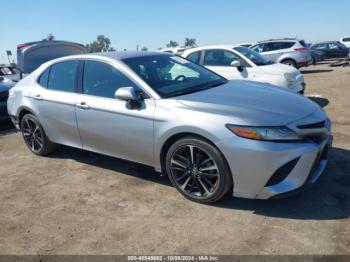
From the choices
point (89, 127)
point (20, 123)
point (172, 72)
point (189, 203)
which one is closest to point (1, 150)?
point (20, 123)

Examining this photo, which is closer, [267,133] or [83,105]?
[267,133]

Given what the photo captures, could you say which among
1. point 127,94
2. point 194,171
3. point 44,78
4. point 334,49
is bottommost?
point 334,49

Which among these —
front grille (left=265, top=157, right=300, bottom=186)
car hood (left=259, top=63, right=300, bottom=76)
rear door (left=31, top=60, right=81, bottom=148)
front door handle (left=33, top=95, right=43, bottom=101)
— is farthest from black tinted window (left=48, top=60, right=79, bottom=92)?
car hood (left=259, top=63, right=300, bottom=76)

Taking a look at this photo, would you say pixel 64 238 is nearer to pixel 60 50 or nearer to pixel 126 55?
pixel 126 55

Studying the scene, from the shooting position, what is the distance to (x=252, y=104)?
3.96 m

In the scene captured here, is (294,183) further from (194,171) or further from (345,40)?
(345,40)

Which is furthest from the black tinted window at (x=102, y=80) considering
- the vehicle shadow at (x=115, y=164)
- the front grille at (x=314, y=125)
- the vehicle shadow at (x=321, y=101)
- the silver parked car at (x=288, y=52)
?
the silver parked car at (x=288, y=52)

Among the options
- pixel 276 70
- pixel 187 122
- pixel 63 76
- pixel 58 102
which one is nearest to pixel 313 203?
pixel 187 122

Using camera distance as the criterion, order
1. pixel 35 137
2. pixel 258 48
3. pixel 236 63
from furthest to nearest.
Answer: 1. pixel 258 48
2. pixel 236 63
3. pixel 35 137

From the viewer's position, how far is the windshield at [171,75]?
446cm

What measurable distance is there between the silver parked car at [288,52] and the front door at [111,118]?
1410cm

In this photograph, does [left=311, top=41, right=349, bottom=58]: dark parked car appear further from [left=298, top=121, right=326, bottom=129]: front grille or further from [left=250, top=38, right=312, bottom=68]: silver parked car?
[left=298, top=121, right=326, bottom=129]: front grille

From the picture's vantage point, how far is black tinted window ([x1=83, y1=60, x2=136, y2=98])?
4.62 metres

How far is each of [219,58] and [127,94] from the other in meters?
5.70
